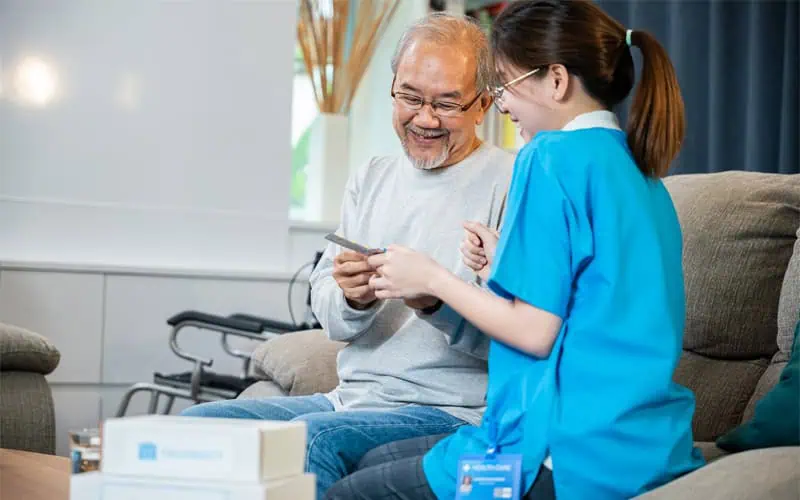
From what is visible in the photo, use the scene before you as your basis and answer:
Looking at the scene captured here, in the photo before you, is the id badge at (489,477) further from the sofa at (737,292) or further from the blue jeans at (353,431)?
the sofa at (737,292)

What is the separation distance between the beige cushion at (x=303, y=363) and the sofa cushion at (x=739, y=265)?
76 cm

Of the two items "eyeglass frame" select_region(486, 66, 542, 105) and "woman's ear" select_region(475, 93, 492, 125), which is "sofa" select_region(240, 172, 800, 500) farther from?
"eyeglass frame" select_region(486, 66, 542, 105)

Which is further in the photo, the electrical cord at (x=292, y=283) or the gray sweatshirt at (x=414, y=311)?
Answer: the electrical cord at (x=292, y=283)

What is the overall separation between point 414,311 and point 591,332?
478 mm

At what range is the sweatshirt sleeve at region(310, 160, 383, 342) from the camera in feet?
5.62

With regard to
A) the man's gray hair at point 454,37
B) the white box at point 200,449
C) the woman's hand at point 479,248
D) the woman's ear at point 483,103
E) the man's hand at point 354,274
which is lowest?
the white box at point 200,449

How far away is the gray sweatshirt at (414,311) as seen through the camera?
1.70 m

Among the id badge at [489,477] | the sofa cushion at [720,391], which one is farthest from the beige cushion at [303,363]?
the id badge at [489,477]

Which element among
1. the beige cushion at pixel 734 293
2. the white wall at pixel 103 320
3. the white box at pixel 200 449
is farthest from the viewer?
the white wall at pixel 103 320

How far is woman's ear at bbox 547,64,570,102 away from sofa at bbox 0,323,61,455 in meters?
1.59

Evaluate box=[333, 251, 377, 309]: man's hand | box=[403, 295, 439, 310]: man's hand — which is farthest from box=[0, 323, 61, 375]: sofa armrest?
box=[403, 295, 439, 310]: man's hand

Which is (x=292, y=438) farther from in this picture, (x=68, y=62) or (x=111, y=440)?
(x=68, y=62)

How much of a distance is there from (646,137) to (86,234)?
2.42 meters

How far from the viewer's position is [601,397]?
4.17 feet
